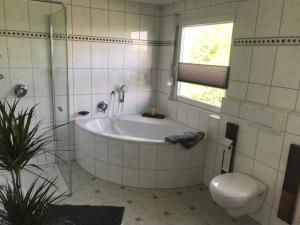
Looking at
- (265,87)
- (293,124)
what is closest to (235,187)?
(293,124)

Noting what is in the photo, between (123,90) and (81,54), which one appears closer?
(81,54)

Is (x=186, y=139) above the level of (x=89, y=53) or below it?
below

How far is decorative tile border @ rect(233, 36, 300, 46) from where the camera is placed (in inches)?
79.3

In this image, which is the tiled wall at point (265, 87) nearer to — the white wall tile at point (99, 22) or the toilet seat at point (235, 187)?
the toilet seat at point (235, 187)

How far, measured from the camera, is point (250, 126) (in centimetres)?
241

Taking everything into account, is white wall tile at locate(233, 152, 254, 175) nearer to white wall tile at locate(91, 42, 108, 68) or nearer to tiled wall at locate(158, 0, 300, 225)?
tiled wall at locate(158, 0, 300, 225)

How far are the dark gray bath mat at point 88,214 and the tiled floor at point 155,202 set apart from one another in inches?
3.0

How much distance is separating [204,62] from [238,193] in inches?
68.5

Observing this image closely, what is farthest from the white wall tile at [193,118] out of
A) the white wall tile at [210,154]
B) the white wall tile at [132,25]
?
the white wall tile at [132,25]

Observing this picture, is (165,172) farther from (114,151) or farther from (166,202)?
(114,151)

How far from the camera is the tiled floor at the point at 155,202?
94.3 inches

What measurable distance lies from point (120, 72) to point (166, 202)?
6.40ft

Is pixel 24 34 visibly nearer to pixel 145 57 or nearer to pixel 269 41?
pixel 145 57

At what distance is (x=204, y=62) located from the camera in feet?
10.6
